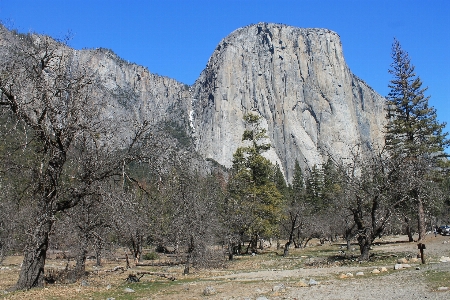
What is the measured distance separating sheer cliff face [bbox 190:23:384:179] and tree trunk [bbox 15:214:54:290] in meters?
160

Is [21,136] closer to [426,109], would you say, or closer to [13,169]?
[13,169]

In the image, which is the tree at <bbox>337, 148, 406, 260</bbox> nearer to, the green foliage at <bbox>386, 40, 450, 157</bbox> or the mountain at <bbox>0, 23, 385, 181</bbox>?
the green foliage at <bbox>386, 40, 450, 157</bbox>

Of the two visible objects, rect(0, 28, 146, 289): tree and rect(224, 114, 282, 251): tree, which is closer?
rect(0, 28, 146, 289): tree

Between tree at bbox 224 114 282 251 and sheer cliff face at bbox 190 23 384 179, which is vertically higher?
sheer cliff face at bbox 190 23 384 179

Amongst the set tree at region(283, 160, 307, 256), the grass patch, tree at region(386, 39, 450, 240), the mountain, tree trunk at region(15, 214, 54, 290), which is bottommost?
the grass patch

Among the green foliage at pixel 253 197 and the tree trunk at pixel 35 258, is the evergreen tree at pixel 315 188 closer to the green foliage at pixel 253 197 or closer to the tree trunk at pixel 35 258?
the green foliage at pixel 253 197

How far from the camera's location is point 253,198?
1486 inches

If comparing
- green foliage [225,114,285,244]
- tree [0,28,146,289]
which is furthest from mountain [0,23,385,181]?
tree [0,28,146,289]

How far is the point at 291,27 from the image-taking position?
192375 millimetres

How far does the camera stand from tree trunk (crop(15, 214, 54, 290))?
12438 mm

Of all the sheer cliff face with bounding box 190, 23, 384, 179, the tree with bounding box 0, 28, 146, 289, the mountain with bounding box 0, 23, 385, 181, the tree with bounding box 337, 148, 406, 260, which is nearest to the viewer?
the tree with bounding box 0, 28, 146, 289

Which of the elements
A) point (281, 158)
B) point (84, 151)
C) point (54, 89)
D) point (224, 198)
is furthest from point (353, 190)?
point (281, 158)

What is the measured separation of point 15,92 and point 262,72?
179 metres

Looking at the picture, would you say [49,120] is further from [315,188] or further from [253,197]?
[315,188]
